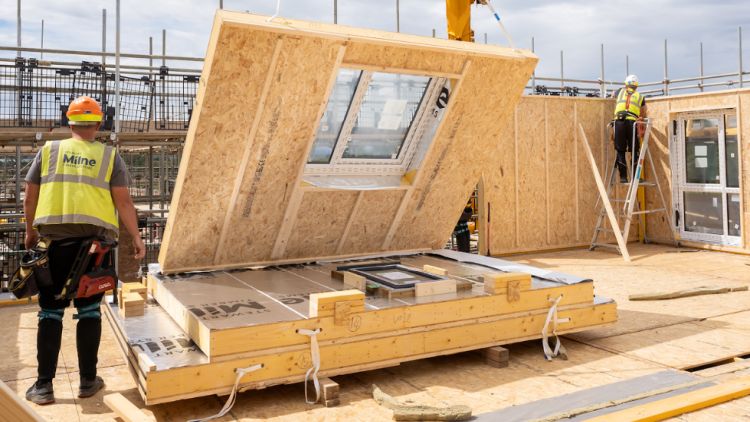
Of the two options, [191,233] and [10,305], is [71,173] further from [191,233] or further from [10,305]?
[10,305]

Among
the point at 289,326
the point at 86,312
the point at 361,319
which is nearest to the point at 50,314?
the point at 86,312

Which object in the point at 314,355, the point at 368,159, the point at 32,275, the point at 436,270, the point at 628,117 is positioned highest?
the point at 628,117

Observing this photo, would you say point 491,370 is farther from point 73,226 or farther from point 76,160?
point 76,160

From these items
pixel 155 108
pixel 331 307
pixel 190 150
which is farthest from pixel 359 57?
pixel 155 108

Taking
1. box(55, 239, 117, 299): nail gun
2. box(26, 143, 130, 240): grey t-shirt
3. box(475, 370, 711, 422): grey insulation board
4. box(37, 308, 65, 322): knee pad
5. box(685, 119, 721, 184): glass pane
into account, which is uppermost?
box(685, 119, 721, 184): glass pane

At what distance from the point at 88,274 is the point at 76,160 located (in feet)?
2.45

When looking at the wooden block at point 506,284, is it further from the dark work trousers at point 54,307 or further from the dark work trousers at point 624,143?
the dark work trousers at point 624,143

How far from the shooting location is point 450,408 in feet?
12.2

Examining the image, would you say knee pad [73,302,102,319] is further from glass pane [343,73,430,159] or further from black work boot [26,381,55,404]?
glass pane [343,73,430,159]

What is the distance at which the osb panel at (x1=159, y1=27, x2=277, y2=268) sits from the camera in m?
4.36

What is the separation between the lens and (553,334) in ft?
16.6

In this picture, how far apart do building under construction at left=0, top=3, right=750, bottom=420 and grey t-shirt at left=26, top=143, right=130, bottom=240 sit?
0.60 m

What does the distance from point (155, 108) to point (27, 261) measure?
16.4ft

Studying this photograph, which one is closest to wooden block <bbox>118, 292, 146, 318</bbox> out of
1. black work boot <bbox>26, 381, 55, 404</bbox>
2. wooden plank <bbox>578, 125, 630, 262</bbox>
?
black work boot <bbox>26, 381, 55, 404</bbox>
